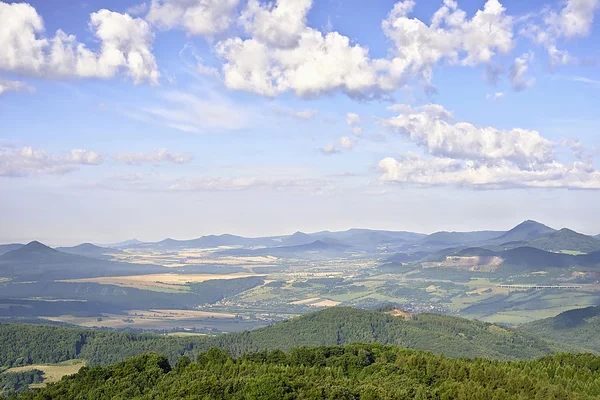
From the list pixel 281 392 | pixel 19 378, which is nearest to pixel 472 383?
pixel 281 392

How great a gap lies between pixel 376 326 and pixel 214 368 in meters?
127

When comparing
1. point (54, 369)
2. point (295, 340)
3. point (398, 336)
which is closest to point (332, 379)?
point (54, 369)

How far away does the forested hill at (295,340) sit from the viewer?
539 ft

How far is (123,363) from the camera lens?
75.1m

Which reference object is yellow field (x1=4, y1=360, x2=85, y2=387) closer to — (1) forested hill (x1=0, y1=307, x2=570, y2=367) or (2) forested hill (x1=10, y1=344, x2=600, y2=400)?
(1) forested hill (x1=0, y1=307, x2=570, y2=367)

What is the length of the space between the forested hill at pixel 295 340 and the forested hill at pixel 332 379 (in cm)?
7940

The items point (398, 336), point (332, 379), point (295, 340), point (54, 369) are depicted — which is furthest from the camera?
point (398, 336)

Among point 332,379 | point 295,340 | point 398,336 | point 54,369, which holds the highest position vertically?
point 332,379

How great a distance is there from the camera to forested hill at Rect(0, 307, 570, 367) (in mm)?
164250

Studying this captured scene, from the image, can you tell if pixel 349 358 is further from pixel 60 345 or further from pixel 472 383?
pixel 60 345

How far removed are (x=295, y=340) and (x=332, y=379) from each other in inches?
4708

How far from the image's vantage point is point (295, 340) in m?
180

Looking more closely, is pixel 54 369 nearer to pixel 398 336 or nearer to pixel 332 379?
pixel 398 336

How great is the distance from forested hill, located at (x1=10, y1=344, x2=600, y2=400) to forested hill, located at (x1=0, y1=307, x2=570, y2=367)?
260 feet
